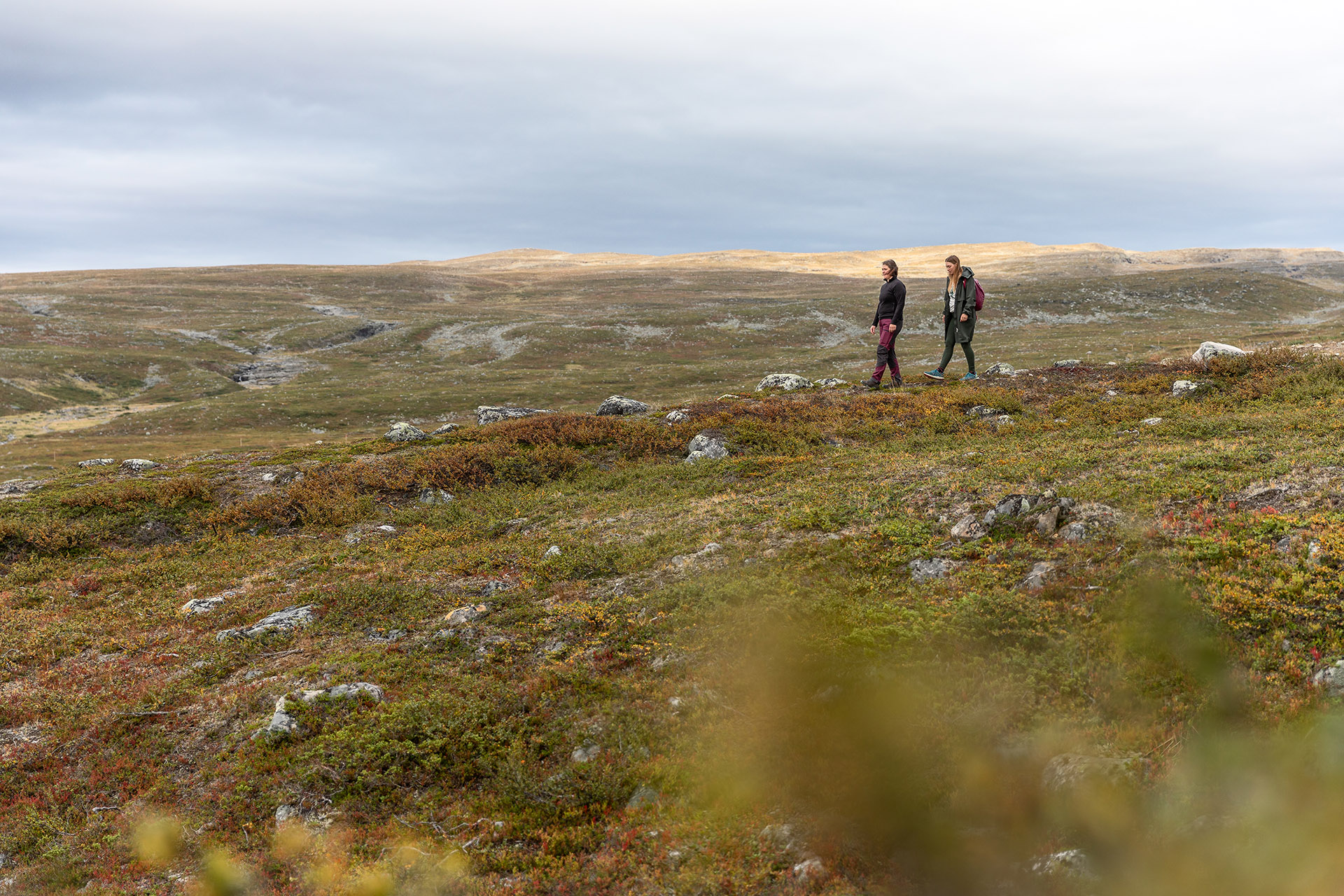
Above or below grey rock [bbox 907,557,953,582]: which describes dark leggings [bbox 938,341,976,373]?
above

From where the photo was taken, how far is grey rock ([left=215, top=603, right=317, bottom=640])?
12078 mm

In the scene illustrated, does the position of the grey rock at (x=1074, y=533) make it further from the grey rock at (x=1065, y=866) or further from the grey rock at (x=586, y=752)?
the grey rock at (x=586, y=752)

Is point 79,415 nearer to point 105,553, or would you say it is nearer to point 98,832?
point 105,553

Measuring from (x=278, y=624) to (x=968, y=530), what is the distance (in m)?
12.3

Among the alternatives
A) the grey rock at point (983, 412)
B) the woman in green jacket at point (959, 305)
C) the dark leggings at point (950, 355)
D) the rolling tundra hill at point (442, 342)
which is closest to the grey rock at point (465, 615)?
the grey rock at point (983, 412)

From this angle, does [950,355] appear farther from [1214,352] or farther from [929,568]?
[929,568]

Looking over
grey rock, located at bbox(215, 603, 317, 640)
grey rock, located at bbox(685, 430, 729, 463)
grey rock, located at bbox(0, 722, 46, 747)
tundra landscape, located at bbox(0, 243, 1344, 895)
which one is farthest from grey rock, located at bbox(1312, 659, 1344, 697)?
grey rock, located at bbox(0, 722, 46, 747)

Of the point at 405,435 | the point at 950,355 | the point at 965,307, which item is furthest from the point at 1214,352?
the point at 405,435

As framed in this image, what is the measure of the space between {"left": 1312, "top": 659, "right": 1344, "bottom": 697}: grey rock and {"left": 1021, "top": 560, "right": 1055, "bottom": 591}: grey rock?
3.22m

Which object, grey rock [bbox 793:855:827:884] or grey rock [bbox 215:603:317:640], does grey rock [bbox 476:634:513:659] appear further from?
grey rock [bbox 793:855:827:884]

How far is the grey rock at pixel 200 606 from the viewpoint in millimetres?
13312

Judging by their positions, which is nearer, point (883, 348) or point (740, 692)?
point (740, 692)

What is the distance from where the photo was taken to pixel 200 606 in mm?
13469

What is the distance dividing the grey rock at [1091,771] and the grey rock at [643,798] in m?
4.01
